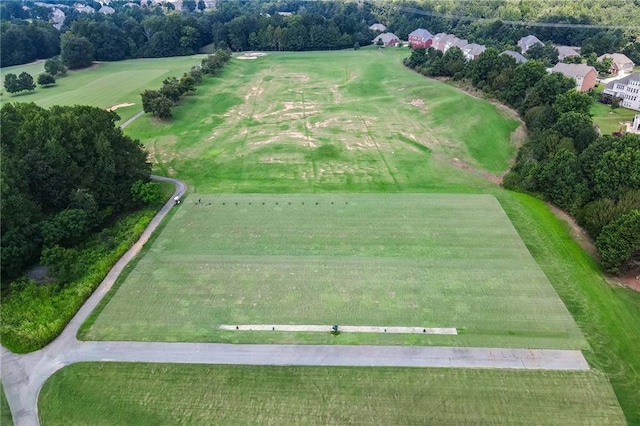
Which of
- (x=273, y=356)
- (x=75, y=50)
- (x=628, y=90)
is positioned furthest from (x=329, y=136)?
(x=75, y=50)

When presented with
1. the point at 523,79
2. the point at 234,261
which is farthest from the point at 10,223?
the point at 523,79

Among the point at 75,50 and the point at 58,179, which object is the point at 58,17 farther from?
the point at 58,179

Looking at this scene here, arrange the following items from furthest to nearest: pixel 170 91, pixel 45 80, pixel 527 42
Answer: pixel 527 42 < pixel 45 80 < pixel 170 91

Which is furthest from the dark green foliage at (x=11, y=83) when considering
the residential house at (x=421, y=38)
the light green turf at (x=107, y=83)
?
the residential house at (x=421, y=38)

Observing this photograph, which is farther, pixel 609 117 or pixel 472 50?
pixel 472 50

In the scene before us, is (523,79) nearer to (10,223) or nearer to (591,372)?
(591,372)

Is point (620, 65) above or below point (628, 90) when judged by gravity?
above

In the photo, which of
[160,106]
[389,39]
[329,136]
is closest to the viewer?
[329,136]
